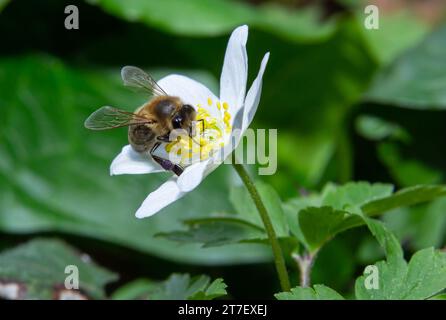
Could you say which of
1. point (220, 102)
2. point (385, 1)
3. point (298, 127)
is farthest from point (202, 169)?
point (385, 1)

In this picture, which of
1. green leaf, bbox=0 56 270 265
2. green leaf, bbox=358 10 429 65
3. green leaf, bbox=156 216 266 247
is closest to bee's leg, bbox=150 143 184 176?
green leaf, bbox=156 216 266 247

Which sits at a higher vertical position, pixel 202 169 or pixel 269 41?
pixel 269 41

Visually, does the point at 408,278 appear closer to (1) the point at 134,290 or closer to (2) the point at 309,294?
(2) the point at 309,294

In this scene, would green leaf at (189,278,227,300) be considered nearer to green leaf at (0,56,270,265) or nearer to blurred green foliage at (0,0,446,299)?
blurred green foliage at (0,0,446,299)

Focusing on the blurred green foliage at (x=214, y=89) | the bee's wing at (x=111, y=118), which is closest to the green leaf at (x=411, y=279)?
the bee's wing at (x=111, y=118)
